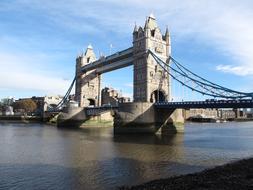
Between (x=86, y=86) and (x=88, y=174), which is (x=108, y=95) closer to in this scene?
(x=86, y=86)

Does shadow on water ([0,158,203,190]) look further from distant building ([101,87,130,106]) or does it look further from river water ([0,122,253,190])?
distant building ([101,87,130,106])

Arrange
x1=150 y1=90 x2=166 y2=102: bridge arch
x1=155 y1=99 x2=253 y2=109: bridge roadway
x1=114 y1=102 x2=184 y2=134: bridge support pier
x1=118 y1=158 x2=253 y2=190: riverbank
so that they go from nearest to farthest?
1. x1=118 y1=158 x2=253 y2=190: riverbank
2. x1=155 y1=99 x2=253 y2=109: bridge roadway
3. x1=114 y1=102 x2=184 y2=134: bridge support pier
4. x1=150 y1=90 x2=166 y2=102: bridge arch

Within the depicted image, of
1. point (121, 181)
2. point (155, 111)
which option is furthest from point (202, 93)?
point (121, 181)

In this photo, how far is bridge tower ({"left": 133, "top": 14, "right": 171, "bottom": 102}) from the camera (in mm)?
60031

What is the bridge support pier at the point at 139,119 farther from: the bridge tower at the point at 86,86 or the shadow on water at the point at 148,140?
the bridge tower at the point at 86,86

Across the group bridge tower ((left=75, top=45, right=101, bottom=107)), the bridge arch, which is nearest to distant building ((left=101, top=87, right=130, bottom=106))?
bridge tower ((left=75, top=45, right=101, bottom=107))

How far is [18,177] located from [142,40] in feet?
152

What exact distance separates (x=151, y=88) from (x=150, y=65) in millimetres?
4210

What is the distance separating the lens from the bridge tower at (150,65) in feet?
197

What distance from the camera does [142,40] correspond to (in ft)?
202

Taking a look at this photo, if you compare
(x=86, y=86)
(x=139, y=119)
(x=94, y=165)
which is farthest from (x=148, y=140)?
(x=86, y=86)

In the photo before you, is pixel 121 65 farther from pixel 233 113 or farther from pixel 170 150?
pixel 233 113

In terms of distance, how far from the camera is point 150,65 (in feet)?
197

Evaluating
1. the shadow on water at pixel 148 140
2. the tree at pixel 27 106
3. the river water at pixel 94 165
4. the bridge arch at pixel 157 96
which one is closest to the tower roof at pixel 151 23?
the bridge arch at pixel 157 96
